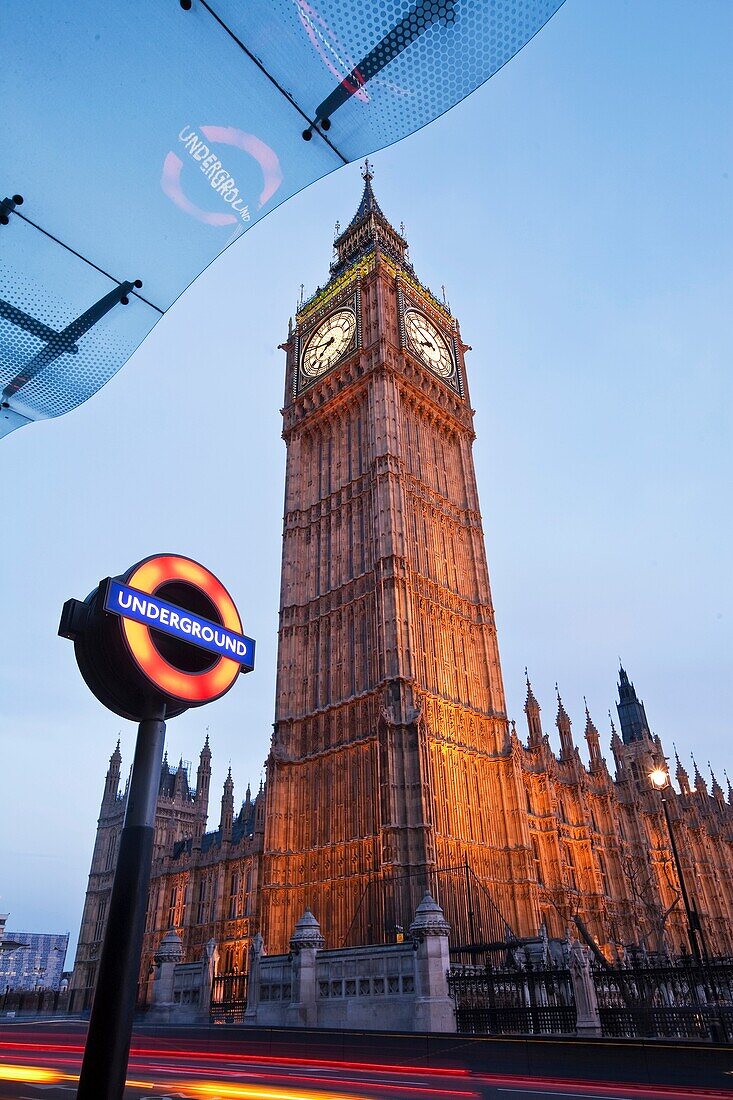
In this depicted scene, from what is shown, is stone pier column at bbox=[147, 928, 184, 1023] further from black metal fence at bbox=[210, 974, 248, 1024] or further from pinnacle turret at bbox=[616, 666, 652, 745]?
pinnacle turret at bbox=[616, 666, 652, 745]

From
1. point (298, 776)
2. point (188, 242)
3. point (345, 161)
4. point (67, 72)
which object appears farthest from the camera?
point (298, 776)

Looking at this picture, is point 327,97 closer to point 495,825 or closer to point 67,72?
point 67,72

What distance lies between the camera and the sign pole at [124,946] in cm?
411

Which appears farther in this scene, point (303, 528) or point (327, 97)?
point (303, 528)

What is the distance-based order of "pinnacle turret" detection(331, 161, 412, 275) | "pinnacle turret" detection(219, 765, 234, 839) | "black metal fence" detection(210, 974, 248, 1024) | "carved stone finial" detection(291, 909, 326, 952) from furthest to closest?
1. "pinnacle turret" detection(331, 161, 412, 275)
2. "pinnacle turret" detection(219, 765, 234, 839)
3. "black metal fence" detection(210, 974, 248, 1024)
4. "carved stone finial" detection(291, 909, 326, 952)

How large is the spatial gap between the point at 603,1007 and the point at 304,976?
29.1 feet

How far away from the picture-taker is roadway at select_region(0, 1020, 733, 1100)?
7.69m

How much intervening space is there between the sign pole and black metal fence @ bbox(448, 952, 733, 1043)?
45.8 feet

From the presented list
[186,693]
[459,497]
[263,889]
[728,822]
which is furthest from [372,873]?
[728,822]

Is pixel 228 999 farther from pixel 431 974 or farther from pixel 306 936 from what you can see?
pixel 431 974

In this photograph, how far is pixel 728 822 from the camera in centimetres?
7600

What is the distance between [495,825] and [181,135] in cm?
3962

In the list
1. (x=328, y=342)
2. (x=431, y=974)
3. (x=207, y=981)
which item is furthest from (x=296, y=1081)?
(x=328, y=342)

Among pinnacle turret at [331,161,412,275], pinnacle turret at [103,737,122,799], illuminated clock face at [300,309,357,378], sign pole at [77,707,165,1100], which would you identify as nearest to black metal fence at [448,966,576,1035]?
sign pole at [77,707,165,1100]
